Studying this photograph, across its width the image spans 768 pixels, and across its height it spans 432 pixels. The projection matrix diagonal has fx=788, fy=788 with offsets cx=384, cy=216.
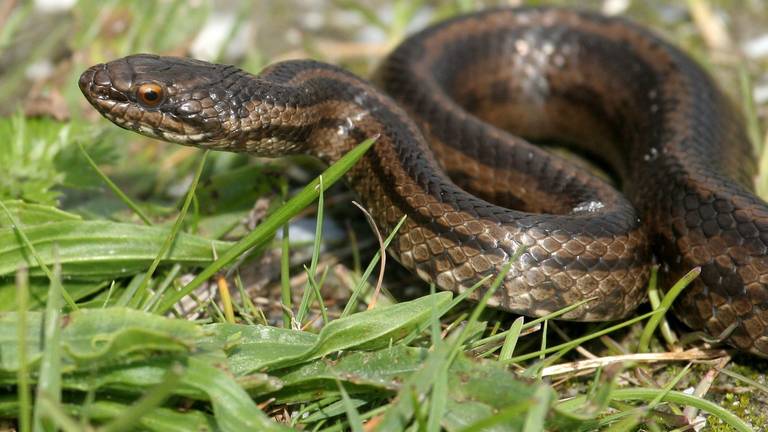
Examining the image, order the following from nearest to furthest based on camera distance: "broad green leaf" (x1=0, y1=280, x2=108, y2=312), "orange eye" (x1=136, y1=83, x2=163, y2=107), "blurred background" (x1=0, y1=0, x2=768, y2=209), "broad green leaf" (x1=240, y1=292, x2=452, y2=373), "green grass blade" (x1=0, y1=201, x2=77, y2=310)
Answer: "broad green leaf" (x1=240, y1=292, x2=452, y2=373)
"green grass blade" (x1=0, y1=201, x2=77, y2=310)
"broad green leaf" (x1=0, y1=280, x2=108, y2=312)
"orange eye" (x1=136, y1=83, x2=163, y2=107)
"blurred background" (x1=0, y1=0, x2=768, y2=209)

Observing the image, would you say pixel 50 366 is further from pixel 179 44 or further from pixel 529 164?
pixel 179 44

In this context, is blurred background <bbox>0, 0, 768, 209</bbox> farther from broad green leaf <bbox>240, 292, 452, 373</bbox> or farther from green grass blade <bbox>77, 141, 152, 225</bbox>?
broad green leaf <bbox>240, 292, 452, 373</bbox>

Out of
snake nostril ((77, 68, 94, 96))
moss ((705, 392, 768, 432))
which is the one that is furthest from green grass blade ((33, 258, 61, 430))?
moss ((705, 392, 768, 432))

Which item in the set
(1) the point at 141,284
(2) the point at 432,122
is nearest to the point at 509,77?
(2) the point at 432,122

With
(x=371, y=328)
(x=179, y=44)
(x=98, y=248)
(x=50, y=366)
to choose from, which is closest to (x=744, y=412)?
(x=371, y=328)

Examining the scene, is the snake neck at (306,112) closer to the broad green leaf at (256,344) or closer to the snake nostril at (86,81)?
the snake nostril at (86,81)

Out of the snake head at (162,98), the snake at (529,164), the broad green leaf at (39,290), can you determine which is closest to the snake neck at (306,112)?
the snake at (529,164)

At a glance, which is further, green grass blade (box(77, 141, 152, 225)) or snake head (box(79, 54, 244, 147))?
snake head (box(79, 54, 244, 147))
